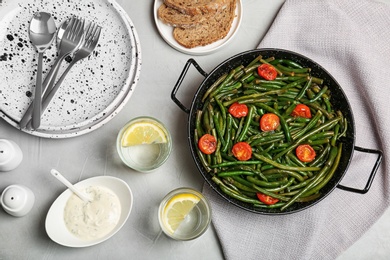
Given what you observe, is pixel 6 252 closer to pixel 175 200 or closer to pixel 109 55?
pixel 175 200

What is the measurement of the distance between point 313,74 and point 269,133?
430 millimetres

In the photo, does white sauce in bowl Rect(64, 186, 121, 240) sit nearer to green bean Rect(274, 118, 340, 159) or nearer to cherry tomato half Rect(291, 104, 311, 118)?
green bean Rect(274, 118, 340, 159)

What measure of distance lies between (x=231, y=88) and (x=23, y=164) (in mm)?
1281

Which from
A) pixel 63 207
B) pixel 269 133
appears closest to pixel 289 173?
pixel 269 133

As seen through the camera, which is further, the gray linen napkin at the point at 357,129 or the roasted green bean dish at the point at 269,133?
the gray linen napkin at the point at 357,129

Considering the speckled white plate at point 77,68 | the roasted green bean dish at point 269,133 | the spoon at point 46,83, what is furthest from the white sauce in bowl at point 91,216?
the roasted green bean dish at point 269,133

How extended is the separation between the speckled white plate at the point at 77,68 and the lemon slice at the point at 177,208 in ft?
1.95

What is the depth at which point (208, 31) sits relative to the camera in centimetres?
300

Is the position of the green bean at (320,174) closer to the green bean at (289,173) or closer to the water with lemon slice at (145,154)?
the green bean at (289,173)

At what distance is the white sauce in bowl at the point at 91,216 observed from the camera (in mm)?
2752

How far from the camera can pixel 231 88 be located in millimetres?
2812

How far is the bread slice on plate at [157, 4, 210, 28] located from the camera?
2.94m

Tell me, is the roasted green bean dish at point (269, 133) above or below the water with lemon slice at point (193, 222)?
above

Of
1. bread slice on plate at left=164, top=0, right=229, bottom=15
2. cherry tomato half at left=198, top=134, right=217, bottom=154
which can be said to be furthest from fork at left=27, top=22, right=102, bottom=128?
cherry tomato half at left=198, top=134, right=217, bottom=154
